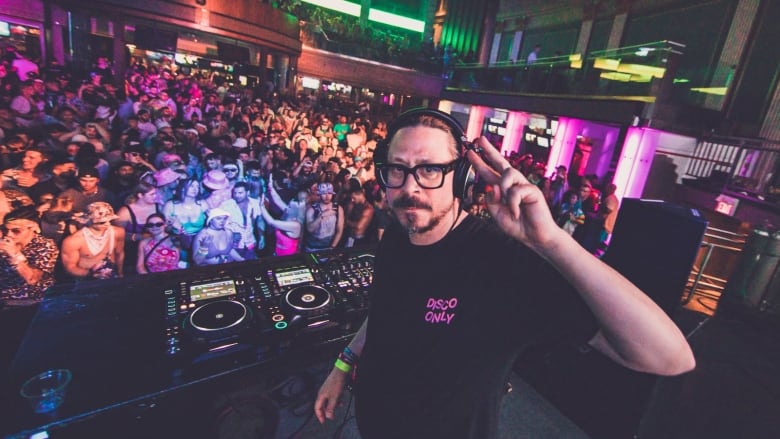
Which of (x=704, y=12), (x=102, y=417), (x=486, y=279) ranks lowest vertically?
(x=102, y=417)

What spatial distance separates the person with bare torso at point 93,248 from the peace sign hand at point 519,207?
3.02 meters

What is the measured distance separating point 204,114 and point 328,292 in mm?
8800

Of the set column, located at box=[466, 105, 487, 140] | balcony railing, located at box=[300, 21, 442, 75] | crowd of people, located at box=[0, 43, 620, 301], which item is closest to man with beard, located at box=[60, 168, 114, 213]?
crowd of people, located at box=[0, 43, 620, 301]

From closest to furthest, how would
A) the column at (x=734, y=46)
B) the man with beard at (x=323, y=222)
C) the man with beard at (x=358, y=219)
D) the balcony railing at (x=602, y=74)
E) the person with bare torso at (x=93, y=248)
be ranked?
the person with bare torso at (x=93, y=248) < the man with beard at (x=323, y=222) < the man with beard at (x=358, y=219) < the balcony railing at (x=602, y=74) < the column at (x=734, y=46)

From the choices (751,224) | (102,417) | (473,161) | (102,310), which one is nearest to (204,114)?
(102,310)

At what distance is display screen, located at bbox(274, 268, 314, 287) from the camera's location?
216 cm

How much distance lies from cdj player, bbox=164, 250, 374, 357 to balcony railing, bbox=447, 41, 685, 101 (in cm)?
863

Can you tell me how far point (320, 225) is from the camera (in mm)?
4031

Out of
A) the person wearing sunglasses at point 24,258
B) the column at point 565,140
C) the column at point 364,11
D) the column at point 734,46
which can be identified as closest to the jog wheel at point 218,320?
the person wearing sunglasses at point 24,258

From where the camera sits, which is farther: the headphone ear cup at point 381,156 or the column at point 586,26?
the column at point 586,26

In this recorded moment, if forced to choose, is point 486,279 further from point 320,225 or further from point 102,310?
point 320,225

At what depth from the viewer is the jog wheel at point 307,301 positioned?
1.92 metres

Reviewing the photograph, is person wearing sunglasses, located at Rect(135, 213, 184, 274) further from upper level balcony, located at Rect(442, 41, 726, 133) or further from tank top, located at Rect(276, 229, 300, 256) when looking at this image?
upper level balcony, located at Rect(442, 41, 726, 133)

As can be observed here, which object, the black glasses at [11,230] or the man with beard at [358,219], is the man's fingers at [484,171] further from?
the man with beard at [358,219]
